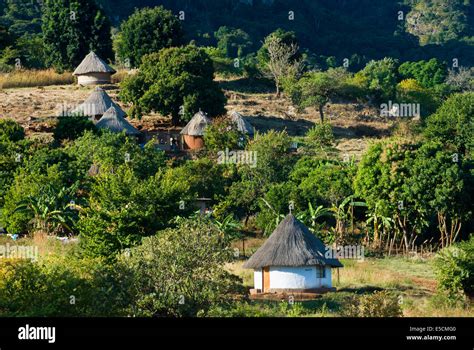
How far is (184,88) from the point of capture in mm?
76938

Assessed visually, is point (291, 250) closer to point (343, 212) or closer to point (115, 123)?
point (343, 212)

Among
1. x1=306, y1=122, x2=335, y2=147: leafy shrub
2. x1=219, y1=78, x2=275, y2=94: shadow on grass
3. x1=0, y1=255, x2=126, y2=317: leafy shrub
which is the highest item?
x1=219, y1=78, x2=275, y2=94: shadow on grass

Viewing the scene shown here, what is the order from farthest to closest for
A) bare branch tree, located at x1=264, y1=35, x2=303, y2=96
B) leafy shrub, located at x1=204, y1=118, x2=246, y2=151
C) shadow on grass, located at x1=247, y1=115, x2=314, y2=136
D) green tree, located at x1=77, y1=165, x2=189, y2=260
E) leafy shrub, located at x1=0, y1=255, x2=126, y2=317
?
1. bare branch tree, located at x1=264, y1=35, x2=303, y2=96
2. shadow on grass, located at x1=247, y1=115, x2=314, y2=136
3. leafy shrub, located at x1=204, y1=118, x2=246, y2=151
4. green tree, located at x1=77, y1=165, x2=189, y2=260
5. leafy shrub, located at x1=0, y1=255, x2=126, y2=317

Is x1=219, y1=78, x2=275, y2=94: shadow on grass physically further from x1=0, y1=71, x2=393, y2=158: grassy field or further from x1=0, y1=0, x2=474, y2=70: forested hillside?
x1=0, y1=0, x2=474, y2=70: forested hillside

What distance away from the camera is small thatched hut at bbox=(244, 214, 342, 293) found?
52281 mm

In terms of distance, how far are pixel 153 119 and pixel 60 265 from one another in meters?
36.0

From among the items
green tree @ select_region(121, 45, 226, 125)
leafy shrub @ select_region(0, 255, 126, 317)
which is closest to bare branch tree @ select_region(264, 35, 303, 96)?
green tree @ select_region(121, 45, 226, 125)

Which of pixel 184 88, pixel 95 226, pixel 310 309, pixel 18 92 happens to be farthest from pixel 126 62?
pixel 310 309

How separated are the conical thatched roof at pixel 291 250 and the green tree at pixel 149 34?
37317 millimetres

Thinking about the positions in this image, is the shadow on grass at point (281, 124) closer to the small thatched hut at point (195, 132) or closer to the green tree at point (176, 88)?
the green tree at point (176, 88)

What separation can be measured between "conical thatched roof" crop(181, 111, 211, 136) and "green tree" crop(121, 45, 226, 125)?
224cm

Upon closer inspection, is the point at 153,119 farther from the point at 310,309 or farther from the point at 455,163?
the point at 310,309

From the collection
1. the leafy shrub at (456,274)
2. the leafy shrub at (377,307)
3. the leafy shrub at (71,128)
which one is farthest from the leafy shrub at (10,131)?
the leafy shrub at (377,307)

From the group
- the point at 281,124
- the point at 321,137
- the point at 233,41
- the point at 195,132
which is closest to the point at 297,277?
the point at 195,132
